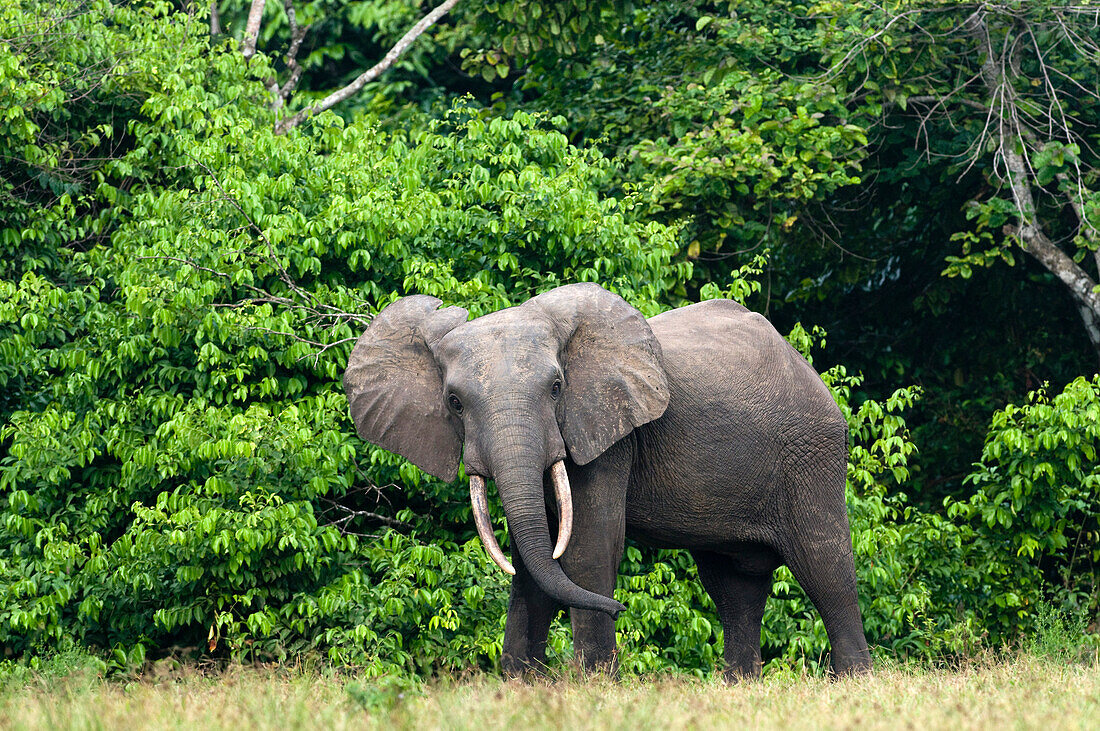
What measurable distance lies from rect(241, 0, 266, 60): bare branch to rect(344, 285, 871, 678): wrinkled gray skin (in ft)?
24.4

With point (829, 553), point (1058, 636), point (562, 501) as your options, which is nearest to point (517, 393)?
point (562, 501)

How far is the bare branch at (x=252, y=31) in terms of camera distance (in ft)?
46.3

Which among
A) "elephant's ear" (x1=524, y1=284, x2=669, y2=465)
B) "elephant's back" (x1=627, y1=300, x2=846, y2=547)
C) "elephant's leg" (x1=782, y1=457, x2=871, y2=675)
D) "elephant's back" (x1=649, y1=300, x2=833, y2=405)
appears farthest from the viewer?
"elephant's leg" (x1=782, y1=457, x2=871, y2=675)

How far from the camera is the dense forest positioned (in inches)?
386

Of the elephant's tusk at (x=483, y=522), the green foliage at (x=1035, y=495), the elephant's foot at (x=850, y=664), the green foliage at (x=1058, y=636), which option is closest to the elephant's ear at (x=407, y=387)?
the elephant's tusk at (x=483, y=522)

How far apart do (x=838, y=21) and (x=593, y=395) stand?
8834 mm

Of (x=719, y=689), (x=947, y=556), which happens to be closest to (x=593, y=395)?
(x=719, y=689)

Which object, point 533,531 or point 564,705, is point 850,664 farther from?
point 564,705

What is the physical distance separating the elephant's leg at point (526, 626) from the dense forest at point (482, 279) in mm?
1725

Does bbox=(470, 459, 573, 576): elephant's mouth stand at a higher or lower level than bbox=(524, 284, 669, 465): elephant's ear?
lower

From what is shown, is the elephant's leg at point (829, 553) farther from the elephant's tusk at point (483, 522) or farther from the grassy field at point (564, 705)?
the elephant's tusk at point (483, 522)

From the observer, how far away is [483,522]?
6.47 m

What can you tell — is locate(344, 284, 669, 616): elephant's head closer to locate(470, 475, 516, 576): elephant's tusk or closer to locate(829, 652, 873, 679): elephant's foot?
locate(470, 475, 516, 576): elephant's tusk

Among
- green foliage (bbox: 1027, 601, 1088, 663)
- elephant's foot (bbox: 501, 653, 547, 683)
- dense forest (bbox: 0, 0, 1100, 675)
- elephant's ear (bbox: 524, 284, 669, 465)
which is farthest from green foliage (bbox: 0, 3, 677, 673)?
green foliage (bbox: 1027, 601, 1088, 663)
